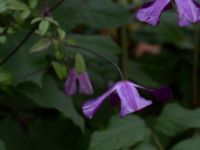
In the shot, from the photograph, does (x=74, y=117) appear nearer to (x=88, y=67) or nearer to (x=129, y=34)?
(x=88, y=67)

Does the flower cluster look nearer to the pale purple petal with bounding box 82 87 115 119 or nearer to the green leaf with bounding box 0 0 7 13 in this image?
the pale purple petal with bounding box 82 87 115 119

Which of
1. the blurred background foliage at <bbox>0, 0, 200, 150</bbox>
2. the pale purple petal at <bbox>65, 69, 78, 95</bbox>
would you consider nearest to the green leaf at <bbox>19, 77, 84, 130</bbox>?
the blurred background foliage at <bbox>0, 0, 200, 150</bbox>

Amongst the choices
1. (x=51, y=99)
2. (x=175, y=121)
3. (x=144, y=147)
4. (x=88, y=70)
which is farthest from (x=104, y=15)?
(x=144, y=147)

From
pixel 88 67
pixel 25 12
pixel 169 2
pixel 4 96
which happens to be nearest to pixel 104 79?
pixel 88 67

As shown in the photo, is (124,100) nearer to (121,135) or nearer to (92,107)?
(92,107)

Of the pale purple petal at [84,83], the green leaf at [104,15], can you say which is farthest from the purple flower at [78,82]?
the green leaf at [104,15]

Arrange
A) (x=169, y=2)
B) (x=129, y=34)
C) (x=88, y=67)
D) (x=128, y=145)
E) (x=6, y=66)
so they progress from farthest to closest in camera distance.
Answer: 1. (x=129, y=34)
2. (x=88, y=67)
3. (x=6, y=66)
4. (x=128, y=145)
5. (x=169, y=2)

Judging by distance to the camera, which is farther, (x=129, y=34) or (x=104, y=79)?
(x=129, y=34)
